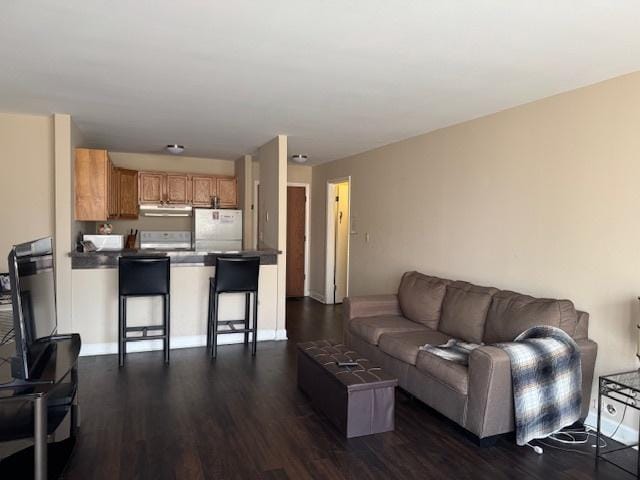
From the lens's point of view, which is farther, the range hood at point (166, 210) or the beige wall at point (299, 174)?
the beige wall at point (299, 174)

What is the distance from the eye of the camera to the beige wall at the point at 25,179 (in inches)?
167

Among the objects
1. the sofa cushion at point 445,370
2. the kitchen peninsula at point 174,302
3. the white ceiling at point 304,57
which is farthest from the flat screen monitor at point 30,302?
the sofa cushion at point 445,370

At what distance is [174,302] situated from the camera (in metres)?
4.70

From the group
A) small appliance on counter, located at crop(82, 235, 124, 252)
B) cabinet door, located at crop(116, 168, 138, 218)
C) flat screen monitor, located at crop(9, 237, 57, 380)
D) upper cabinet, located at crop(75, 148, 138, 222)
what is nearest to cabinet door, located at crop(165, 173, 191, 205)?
cabinet door, located at crop(116, 168, 138, 218)

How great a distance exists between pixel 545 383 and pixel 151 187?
566 cm

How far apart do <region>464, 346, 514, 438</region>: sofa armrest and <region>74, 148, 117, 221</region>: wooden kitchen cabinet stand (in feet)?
12.9

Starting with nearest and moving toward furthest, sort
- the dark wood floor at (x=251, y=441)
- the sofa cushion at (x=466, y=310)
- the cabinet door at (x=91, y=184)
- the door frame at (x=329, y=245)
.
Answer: the dark wood floor at (x=251, y=441) → the sofa cushion at (x=466, y=310) → the cabinet door at (x=91, y=184) → the door frame at (x=329, y=245)

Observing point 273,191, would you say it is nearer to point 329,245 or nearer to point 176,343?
point 176,343

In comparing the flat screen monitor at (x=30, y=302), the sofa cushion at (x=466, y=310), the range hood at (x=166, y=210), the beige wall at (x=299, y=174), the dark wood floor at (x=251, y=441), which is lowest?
the dark wood floor at (x=251, y=441)

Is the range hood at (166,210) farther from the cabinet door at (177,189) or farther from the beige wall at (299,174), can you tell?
the beige wall at (299,174)

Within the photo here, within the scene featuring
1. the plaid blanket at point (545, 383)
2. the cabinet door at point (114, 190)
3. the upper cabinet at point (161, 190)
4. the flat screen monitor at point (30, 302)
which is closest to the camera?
the flat screen monitor at point (30, 302)

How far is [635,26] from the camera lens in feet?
6.86

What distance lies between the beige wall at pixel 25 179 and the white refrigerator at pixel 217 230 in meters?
2.24

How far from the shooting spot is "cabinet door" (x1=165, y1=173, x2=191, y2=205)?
6.55m
